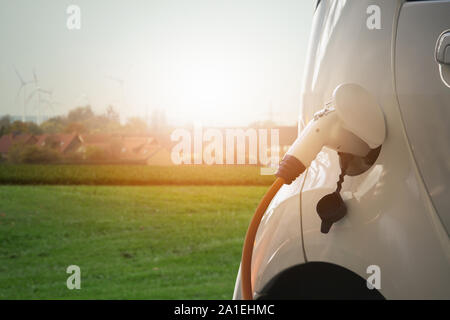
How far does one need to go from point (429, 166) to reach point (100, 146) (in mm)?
6899

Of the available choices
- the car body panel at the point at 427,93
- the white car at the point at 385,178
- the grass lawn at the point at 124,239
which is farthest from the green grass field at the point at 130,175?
the car body panel at the point at 427,93

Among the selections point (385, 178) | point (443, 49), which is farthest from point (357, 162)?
point (443, 49)

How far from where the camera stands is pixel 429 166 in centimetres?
57

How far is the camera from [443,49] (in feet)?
1.83

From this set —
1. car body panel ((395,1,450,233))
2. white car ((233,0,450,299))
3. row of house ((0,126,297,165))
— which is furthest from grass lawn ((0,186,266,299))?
car body panel ((395,1,450,233))

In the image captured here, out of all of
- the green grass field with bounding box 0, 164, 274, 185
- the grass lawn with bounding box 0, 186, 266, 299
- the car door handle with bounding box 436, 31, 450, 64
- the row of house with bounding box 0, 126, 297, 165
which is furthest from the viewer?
the green grass field with bounding box 0, 164, 274, 185

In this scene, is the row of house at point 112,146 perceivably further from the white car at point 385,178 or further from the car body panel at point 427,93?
the car body panel at point 427,93

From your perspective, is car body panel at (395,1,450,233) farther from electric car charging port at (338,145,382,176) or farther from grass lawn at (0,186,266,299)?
grass lawn at (0,186,266,299)

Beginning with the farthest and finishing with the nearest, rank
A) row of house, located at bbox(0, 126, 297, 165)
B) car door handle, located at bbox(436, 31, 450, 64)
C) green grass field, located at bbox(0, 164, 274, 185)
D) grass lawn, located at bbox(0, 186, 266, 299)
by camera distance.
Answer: green grass field, located at bbox(0, 164, 274, 185), row of house, located at bbox(0, 126, 297, 165), grass lawn, located at bbox(0, 186, 266, 299), car door handle, located at bbox(436, 31, 450, 64)

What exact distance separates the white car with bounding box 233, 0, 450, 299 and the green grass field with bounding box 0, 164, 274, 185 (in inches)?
262

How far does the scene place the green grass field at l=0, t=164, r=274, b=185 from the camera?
7328 mm

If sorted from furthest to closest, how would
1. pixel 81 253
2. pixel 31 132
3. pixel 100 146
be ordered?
pixel 31 132, pixel 100 146, pixel 81 253

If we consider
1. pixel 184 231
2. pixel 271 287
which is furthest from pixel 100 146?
pixel 271 287
